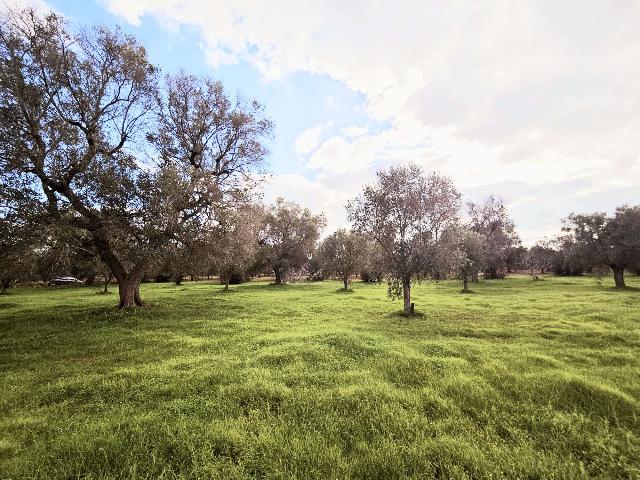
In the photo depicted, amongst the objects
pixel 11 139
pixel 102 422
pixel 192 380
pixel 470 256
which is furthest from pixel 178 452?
pixel 470 256

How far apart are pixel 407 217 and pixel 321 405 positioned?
54.7ft

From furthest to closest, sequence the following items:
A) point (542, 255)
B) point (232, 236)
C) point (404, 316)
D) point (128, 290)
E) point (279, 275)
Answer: point (542, 255), point (279, 275), point (128, 290), point (232, 236), point (404, 316)

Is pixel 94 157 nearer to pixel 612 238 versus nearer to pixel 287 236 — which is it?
pixel 287 236

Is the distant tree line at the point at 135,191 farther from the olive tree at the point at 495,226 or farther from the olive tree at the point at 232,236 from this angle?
the olive tree at the point at 495,226

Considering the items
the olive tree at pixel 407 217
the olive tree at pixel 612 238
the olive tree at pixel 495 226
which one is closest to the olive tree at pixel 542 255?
the olive tree at pixel 495 226

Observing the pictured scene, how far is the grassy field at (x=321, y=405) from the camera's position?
600 centimetres

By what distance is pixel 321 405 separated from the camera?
804cm

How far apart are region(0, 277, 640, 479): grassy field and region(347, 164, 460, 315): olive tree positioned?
6.97m

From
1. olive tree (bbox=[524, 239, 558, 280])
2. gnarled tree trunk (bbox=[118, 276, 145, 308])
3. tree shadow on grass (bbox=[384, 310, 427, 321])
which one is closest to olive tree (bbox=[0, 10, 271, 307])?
gnarled tree trunk (bbox=[118, 276, 145, 308])

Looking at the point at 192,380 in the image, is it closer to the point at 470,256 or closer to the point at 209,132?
the point at 209,132

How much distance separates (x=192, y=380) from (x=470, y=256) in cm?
4818

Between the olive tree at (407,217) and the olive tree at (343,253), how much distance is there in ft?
96.0

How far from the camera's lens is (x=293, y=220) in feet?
213

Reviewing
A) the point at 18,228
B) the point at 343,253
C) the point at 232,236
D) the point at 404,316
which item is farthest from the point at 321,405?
the point at 343,253
